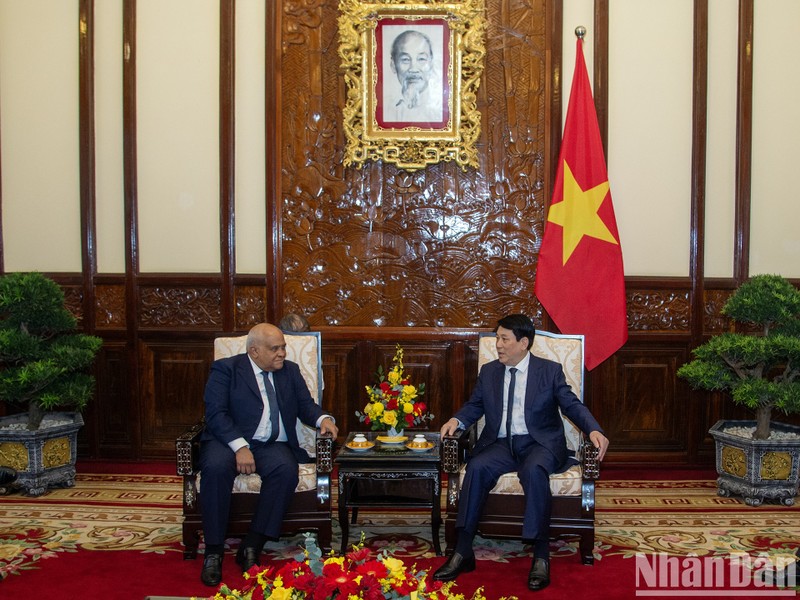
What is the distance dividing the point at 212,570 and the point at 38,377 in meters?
1.81

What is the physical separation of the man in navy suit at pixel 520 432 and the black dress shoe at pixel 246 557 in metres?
0.80

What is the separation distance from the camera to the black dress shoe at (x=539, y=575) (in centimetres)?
350

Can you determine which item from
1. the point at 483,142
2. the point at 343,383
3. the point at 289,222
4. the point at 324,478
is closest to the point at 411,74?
the point at 483,142

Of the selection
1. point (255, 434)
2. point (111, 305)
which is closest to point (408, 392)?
point (255, 434)

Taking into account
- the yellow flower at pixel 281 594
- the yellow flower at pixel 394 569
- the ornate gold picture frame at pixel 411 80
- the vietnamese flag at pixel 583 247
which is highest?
the ornate gold picture frame at pixel 411 80

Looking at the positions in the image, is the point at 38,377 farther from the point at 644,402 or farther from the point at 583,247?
the point at 644,402

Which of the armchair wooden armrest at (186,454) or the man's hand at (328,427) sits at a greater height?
the man's hand at (328,427)

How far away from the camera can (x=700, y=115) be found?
5348mm

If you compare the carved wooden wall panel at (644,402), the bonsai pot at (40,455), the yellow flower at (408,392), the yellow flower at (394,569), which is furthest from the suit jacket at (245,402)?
the carved wooden wall panel at (644,402)

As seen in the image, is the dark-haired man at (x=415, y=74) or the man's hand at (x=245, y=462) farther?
the dark-haired man at (x=415, y=74)

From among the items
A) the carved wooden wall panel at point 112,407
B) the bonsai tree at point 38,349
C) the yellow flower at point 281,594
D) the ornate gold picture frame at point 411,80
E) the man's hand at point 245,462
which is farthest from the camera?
the carved wooden wall panel at point 112,407

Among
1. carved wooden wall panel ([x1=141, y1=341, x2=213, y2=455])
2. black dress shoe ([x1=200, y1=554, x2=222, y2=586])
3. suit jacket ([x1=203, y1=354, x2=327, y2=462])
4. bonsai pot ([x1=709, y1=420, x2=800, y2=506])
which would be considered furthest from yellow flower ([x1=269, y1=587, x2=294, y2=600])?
carved wooden wall panel ([x1=141, y1=341, x2=213, y2=455])

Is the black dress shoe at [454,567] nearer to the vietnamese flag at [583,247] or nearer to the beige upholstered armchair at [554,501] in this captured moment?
the beige upholstered armchair at [554,501]

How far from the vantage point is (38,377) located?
470 cm
